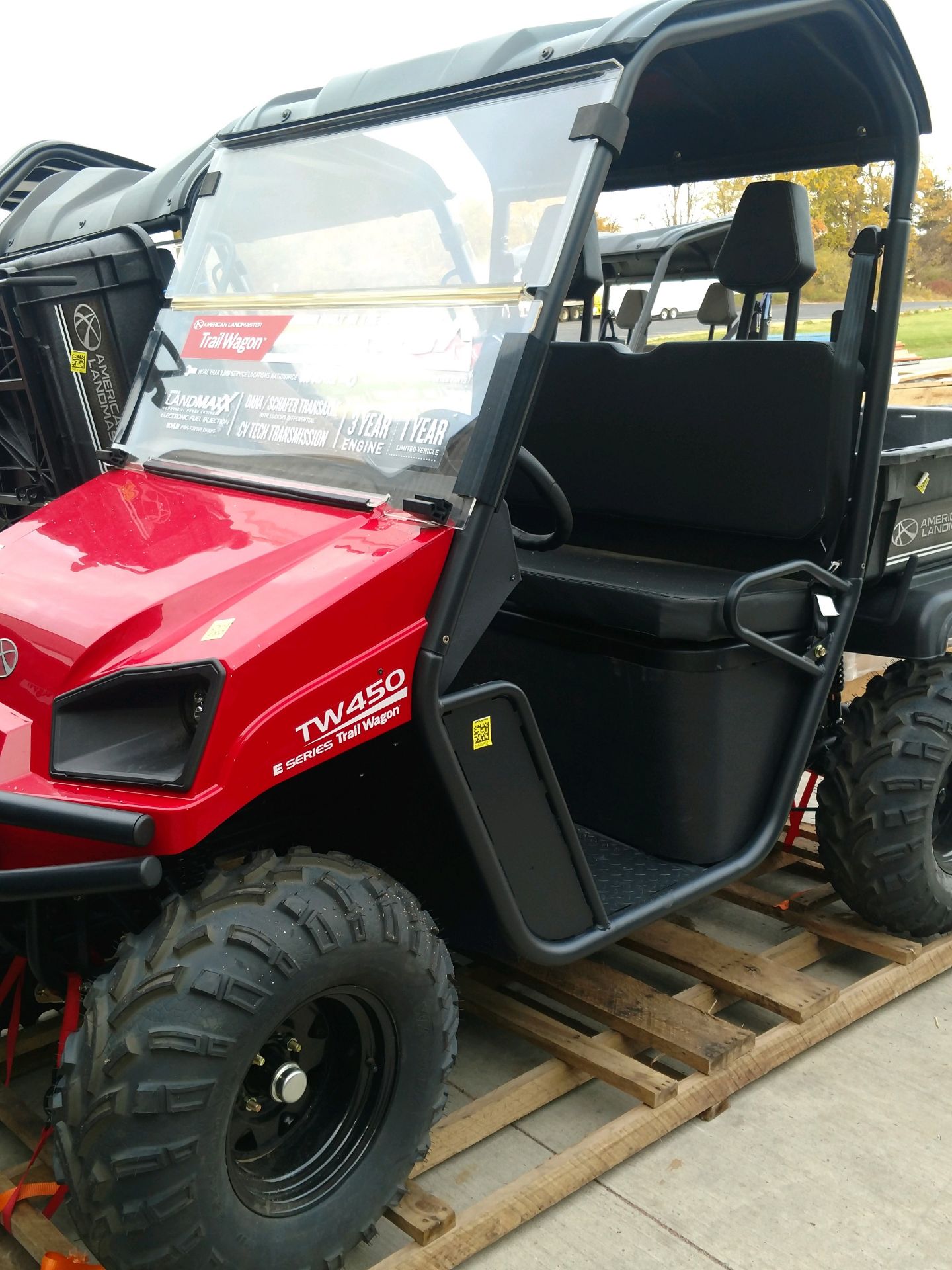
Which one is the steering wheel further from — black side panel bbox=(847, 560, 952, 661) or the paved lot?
the paved lot

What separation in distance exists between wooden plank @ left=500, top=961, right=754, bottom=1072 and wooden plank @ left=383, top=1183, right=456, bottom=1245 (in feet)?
2.33

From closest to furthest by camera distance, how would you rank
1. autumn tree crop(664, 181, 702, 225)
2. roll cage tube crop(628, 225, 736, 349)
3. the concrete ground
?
the concrete ground, roll cage tube crop(628, 225, 736, 349), autumn tree crop(664, 181, 702, 225)

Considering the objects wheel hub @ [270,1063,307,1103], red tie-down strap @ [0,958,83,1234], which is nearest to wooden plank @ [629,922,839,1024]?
wheel hub @ [270,1063,307,1103]

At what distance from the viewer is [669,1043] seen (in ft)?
9.04

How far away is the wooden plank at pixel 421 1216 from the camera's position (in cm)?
218

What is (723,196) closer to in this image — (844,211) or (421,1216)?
(844,211)

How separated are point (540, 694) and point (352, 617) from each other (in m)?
1.08

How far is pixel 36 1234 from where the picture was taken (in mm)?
2158

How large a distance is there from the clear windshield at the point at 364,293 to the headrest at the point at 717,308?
4221 millimetres

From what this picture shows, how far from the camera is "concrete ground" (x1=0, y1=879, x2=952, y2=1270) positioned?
2.28 metres

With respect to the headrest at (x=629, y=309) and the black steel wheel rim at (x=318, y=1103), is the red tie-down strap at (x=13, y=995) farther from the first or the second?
the headrest at (x=629, y=309)

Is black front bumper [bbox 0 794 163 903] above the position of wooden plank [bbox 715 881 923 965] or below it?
above

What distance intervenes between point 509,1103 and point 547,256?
1.72 metres

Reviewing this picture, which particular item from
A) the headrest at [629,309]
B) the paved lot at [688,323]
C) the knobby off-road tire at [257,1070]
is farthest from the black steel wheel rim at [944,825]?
the paved lot at [688,323]
